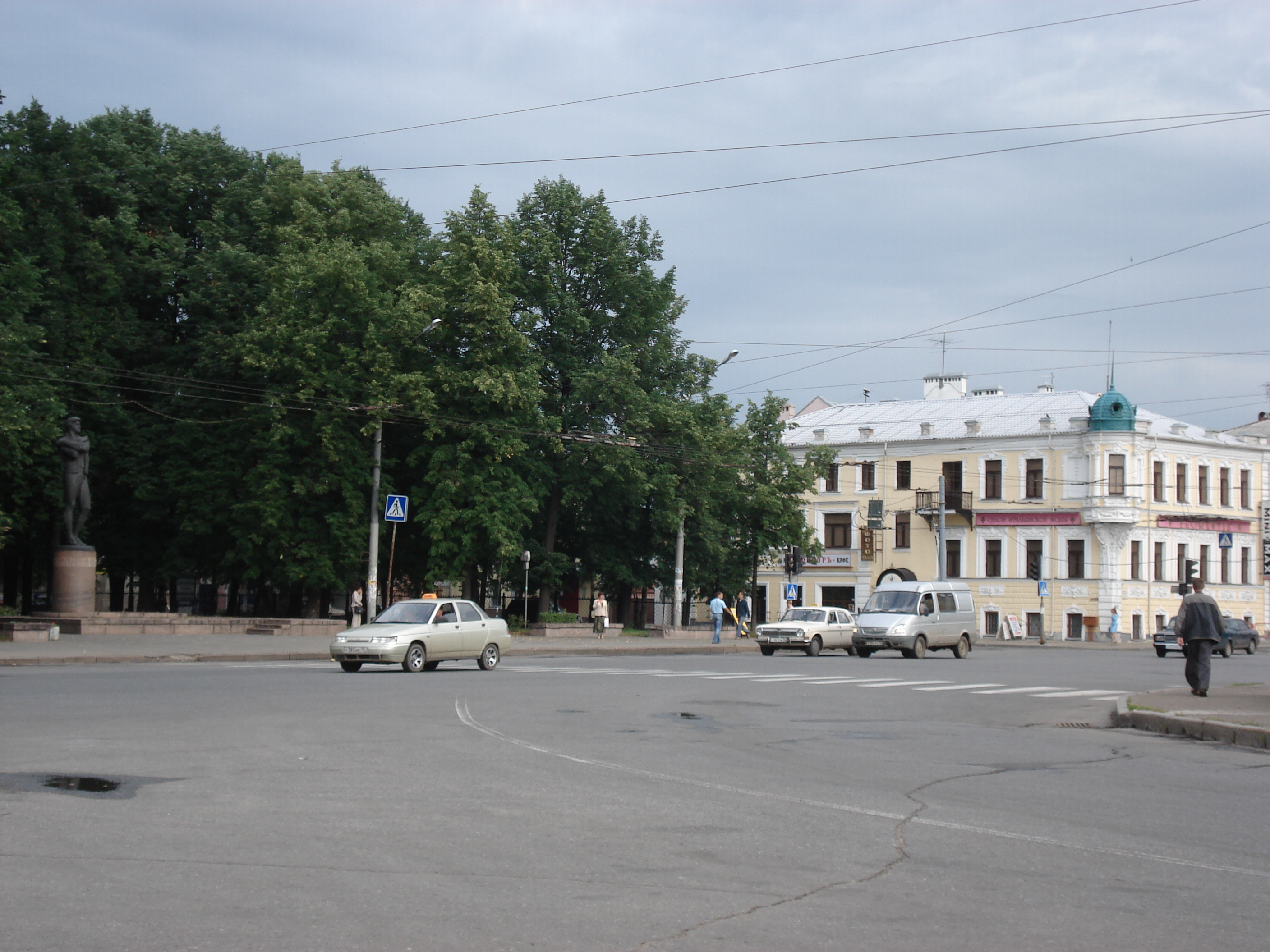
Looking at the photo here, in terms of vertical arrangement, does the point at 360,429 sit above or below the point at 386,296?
below

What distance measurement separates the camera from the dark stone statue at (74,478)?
35594mm

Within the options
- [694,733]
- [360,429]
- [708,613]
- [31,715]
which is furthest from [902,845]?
[708,613]

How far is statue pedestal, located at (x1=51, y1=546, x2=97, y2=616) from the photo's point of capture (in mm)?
35812

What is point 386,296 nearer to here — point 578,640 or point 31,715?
point 578,640

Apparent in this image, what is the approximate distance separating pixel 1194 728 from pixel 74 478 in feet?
100

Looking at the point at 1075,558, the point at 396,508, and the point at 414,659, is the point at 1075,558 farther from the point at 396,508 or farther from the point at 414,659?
the point at 414,659

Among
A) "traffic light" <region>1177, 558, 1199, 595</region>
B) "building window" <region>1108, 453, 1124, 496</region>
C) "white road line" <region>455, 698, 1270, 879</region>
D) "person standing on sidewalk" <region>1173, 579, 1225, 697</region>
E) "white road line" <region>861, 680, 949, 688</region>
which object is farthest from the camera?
"building window" <region>1108, 453, 1124, 496</region>

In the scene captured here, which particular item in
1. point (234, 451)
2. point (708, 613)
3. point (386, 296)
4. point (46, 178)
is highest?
point (46, 178)

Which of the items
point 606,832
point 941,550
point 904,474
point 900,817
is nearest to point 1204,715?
point 900,817

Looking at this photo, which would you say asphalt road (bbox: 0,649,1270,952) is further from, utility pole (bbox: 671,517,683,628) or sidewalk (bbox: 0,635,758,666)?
utility pole (bbox: 671,517,683,628)

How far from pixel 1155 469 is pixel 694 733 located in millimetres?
59842

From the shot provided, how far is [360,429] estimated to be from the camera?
41688 millimetres

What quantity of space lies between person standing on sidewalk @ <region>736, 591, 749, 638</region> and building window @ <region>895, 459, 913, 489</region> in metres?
23.2

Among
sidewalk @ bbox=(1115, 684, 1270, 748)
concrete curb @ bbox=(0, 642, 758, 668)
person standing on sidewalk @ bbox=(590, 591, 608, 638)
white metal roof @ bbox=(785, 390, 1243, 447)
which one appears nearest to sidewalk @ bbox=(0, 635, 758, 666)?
concrete curb @ bbox=(0, 642, 758, 668)
